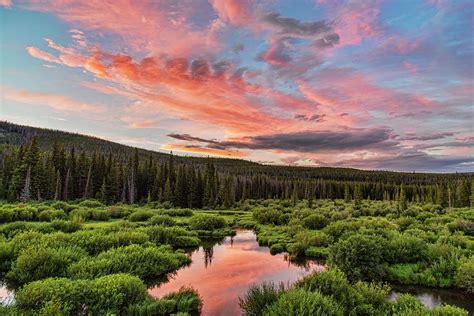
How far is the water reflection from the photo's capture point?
1742cm

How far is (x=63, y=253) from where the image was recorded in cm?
1953

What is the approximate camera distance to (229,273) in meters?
22.4

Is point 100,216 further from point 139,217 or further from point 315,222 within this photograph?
point 315,222

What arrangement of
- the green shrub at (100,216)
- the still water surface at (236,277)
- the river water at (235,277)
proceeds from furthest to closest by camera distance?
the green shrub at (100,216) → the still water surface at (236,277) → the river water at (235,277)

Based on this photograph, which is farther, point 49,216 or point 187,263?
point 49,216

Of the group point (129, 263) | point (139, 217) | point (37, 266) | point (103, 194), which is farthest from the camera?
point (103, 194)

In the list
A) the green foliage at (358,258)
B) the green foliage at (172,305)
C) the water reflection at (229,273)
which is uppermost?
the green foliage at (358,258)

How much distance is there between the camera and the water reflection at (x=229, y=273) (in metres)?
17.4

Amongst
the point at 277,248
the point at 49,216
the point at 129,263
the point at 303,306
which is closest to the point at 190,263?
the point at 129,263

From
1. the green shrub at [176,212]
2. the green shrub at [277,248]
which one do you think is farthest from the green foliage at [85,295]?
the green shrub at [176,212]

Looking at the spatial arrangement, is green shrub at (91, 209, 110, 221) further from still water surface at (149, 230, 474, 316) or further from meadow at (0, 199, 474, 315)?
still water surface at (149, 230, 474, 316)

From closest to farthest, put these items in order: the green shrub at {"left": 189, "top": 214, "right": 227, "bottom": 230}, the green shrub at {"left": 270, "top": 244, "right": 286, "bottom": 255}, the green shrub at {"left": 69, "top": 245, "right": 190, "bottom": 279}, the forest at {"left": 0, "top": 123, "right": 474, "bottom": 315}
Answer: the forest at {"left": 0, "top": 123, "right": 474, "bottom": 315}, the green shrub at {"left": 69, "top": 245, "right": 190, "bottom": 279}, the green shrub at {"left": 270, "top": 244, "right": 286, "bottom": 255}, the green shrub at {"left": 189, "top": 214, "right": 227, "bottom": 230}

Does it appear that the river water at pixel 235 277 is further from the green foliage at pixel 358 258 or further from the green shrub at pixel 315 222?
the green shrub at pixel 315 222

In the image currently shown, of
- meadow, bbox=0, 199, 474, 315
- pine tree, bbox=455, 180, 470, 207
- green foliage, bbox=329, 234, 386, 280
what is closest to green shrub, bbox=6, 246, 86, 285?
meadow, bbox=0, 199, 474, 315
